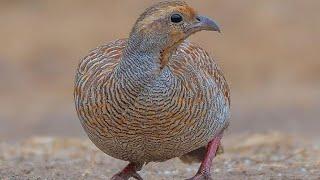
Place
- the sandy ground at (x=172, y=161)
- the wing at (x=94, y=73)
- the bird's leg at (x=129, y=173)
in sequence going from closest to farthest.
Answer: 1. the wing at (x=94, y=73)
2. the bird's leg at (x=129, y=173)
3. the sandy ground at (x=172, y=161)

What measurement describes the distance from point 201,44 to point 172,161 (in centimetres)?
1002

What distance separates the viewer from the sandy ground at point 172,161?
10.1m

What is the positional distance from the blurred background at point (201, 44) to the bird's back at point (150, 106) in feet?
26.6

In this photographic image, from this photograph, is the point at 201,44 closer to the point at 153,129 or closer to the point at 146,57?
the point at 153,129

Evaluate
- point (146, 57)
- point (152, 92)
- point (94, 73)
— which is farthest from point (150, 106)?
point (94, 73)

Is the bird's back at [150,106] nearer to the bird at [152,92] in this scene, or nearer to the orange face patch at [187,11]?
the bird at [152,92]

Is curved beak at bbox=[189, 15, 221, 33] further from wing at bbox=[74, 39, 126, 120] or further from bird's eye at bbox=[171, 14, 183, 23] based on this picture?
wing at bbox=[74, 39, 126, 120]

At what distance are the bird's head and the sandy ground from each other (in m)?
2.50

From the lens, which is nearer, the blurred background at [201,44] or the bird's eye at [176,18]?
the bird's eye at [176,18]

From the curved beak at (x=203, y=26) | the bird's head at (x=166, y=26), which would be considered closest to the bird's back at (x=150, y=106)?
the bird's head at (x=166, y=26)
